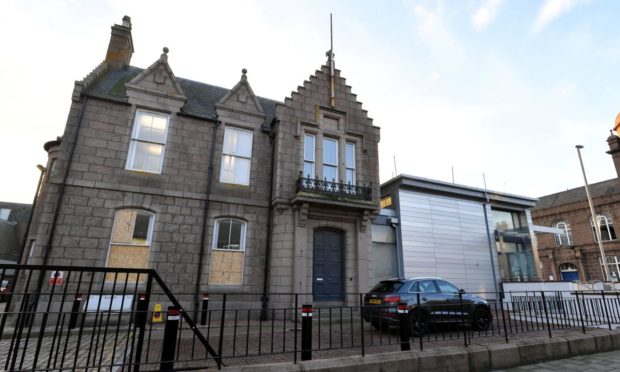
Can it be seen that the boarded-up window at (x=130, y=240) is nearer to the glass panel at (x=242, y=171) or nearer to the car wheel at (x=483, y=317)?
the glass panel at (x=242, y=171)

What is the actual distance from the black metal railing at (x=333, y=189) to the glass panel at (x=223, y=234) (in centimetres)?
318

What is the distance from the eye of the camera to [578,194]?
122 feet

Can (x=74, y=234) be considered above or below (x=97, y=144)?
below

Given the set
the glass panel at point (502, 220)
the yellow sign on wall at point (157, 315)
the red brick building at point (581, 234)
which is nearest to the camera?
the yellow sign on wall at point (157, 315)

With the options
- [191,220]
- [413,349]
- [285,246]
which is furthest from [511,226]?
[191,220]

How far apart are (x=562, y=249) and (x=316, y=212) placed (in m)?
34.9

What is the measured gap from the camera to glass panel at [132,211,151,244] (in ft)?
37.0

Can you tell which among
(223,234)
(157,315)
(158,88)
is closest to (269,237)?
(223,234)

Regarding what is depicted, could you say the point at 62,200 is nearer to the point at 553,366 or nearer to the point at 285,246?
the point at 285,246

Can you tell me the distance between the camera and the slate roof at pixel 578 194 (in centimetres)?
3353

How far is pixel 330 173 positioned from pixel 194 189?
19.1 ft

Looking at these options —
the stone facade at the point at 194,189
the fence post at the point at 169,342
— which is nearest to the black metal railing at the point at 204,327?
the fence post at the point at 169,342

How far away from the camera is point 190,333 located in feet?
30.3

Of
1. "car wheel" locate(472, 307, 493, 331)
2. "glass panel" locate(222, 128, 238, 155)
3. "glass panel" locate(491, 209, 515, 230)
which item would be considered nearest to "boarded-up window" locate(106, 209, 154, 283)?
"glass panel" locate(222, 128, 238, 155)
